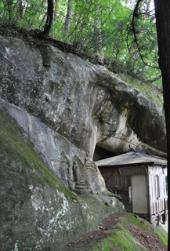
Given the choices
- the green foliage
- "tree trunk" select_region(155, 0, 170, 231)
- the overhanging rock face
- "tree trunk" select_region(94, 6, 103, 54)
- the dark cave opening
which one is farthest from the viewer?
the dark cave opening

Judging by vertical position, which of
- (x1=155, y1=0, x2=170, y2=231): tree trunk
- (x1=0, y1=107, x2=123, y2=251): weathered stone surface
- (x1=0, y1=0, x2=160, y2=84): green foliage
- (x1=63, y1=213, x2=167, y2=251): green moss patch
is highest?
(x1=0, y1=0, x2=160, y2=84): green foliage

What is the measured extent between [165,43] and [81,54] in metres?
7.97

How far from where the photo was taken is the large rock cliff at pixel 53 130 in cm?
532

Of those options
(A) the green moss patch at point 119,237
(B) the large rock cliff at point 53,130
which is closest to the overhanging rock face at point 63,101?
(B) the large rock cliff at point 53,130

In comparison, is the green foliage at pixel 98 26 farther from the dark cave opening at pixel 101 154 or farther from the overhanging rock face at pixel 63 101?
the dark cave opening at pixel 101 154

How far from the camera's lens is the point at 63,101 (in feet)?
32.2

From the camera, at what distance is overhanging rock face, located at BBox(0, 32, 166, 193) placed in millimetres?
8076

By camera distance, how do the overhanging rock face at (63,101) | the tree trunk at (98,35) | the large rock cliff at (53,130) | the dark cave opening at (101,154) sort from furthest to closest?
the dark cave opening at (101,154), the tree trunk at (98,35), the overhanging rock face at (63,101), the large rock cliff at (53,130)

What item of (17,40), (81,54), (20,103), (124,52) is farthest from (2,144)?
(124,52)

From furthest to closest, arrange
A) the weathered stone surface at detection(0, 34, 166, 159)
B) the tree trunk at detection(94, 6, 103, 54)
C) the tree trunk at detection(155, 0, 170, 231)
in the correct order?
the tree trunk at detection(94, 6, 103, 54) → the weathered stone surface at detection(0, 34, 166, 159) → the tree trunk at detection(155, 0, 170, 231)

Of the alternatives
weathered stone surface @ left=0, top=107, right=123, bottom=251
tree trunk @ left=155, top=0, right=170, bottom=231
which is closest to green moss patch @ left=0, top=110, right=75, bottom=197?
weathered stone surface @ left=0, top=107, right=123, bottom=251

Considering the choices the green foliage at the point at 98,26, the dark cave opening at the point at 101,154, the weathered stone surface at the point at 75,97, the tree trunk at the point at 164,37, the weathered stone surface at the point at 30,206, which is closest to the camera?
the tree trunk at the point at 164,37

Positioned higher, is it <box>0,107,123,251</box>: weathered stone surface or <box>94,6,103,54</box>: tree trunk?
<box>94,6,103,54</box>: tree trunk

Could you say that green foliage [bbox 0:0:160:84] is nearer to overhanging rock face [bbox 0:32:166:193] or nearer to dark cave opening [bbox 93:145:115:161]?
overhanging rock face [bbox 0:32:166:193]
